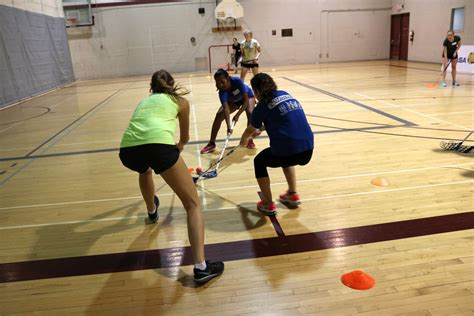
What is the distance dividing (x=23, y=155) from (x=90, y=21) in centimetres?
1598

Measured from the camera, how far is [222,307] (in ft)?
8.07

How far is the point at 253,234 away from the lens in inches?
133

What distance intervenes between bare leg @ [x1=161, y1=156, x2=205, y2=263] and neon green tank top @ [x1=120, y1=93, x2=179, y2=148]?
0.69 feet

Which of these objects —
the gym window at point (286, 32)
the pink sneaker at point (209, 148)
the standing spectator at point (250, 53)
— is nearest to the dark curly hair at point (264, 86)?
the pink sneaker at point (209, 148)

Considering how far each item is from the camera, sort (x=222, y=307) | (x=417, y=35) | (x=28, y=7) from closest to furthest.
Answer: (x=222, y=307) → (x=28, y=7) → (x=417, y=35)

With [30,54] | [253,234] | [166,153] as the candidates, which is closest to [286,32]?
[30,54]

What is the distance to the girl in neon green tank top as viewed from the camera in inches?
104

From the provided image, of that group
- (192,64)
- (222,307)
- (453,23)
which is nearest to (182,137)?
(222,307)

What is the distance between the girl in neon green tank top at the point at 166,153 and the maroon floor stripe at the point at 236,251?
37cm

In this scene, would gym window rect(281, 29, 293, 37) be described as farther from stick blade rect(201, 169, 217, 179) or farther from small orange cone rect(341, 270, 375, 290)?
small orange cone rect(341, 270, 375, 290)

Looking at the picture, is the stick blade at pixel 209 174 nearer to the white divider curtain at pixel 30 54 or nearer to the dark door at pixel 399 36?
the white divider curtain at pixel 30 54

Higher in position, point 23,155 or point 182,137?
point 182,137

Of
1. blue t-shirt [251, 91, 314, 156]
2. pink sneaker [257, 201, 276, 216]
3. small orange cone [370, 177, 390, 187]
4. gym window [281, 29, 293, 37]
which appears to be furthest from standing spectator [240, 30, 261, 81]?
gym window [281, 29, 293, 37]

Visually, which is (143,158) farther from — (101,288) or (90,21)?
(90,21)
